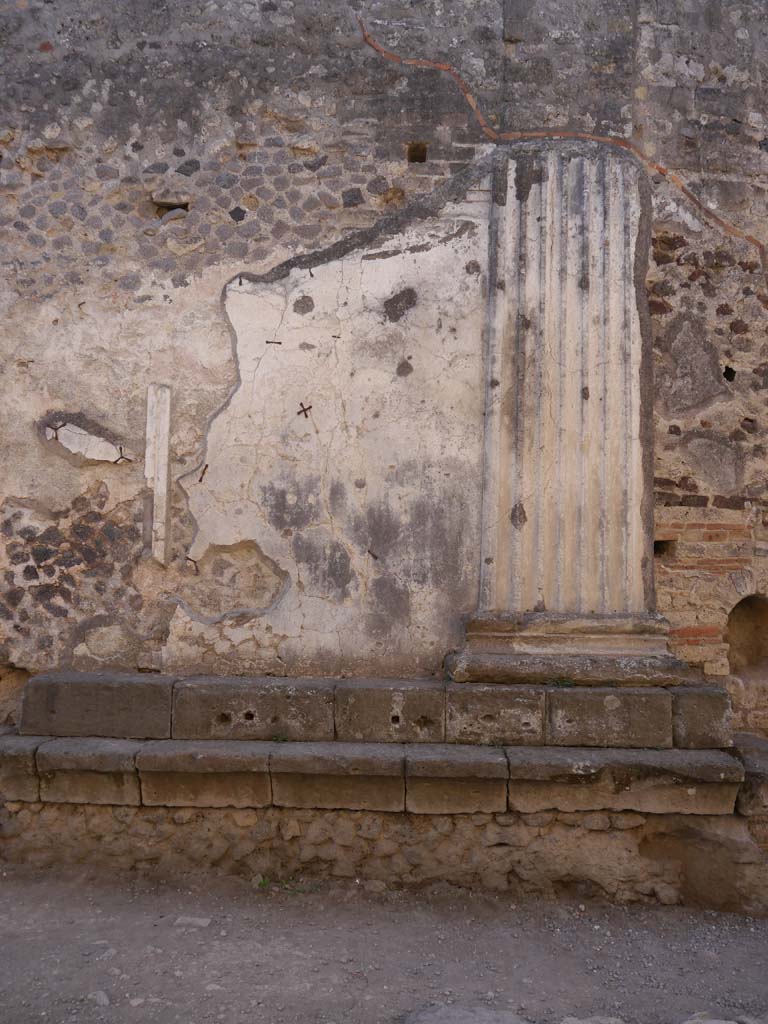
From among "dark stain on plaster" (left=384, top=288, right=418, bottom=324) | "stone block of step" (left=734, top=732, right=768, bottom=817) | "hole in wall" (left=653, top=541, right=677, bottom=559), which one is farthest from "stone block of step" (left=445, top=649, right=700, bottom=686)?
"dark stain on plaster" (left=384, top=288, right=418, bottom=324)

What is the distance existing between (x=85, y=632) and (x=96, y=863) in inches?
43.8

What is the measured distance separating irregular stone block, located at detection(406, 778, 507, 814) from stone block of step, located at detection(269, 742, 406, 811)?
2.6 inches

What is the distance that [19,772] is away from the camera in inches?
155

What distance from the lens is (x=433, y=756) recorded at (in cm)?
378

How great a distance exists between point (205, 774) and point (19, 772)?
2.92 feet

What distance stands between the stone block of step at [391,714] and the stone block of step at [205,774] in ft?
1.36

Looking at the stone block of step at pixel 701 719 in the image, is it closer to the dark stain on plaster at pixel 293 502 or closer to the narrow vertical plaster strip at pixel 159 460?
the dark stain on plaster at pixel 293 502

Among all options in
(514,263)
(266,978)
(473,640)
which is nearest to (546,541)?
(473,640)

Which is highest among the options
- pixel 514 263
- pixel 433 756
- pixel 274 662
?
pixel 514 263

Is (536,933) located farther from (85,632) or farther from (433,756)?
(85,632)

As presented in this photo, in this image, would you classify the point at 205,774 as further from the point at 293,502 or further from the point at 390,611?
the point at 293,502

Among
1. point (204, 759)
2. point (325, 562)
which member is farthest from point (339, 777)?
point (325, 562)

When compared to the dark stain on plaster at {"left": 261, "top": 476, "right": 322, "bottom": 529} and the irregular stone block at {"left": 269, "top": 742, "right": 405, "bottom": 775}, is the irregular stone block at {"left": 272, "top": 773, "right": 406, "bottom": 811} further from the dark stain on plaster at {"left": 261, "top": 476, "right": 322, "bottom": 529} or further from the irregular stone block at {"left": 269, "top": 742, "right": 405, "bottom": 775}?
the dark stain on plaster at {"left": 261, "top": 476, "right": 322, "bottom": 529}

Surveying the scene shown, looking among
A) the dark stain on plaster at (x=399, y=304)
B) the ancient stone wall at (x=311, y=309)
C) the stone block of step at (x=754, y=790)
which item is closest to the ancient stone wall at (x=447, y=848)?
the stone block of step at (x=754, y=790)
